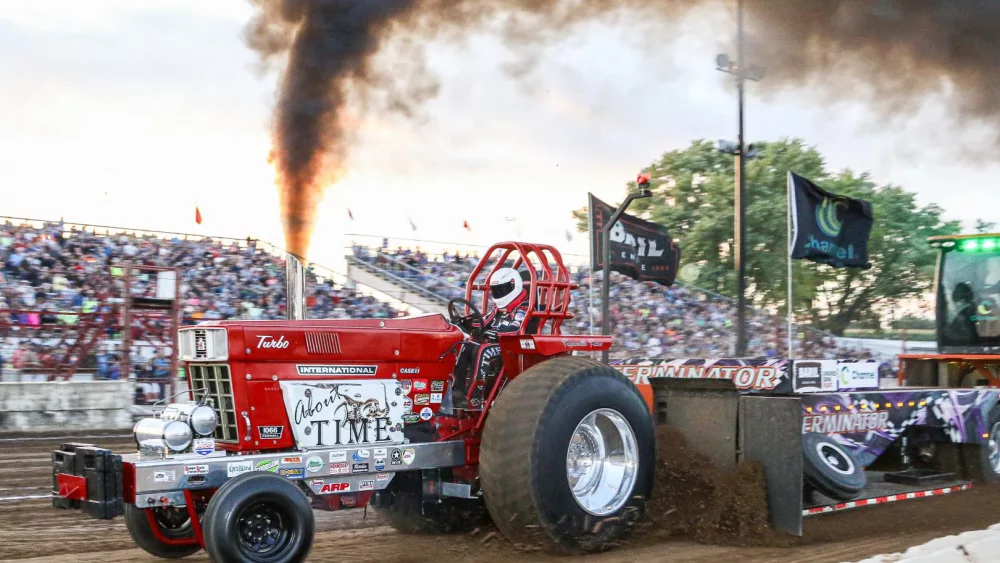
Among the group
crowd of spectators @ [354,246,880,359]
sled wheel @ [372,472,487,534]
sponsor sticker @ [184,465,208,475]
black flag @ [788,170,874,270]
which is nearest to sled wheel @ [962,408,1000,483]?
sled wheel @ [372,472,487,534]

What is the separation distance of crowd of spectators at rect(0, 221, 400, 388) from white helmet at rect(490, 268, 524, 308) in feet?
28.5

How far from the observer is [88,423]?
14312 mm

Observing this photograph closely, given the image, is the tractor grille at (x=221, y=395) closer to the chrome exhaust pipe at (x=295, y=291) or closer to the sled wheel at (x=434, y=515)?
the sled wheel at (x=434, y=515)

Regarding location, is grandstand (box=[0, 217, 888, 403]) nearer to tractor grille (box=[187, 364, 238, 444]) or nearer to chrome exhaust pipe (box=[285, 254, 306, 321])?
chrome exhaust pipe (box=[285, 254, 306, 321])

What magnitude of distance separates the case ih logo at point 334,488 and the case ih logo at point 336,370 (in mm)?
625

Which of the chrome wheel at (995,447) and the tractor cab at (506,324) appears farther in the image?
the chrome wheel at (995,447)

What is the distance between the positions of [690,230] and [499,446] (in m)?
25.9

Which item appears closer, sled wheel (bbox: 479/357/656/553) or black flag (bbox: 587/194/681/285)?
sled wheel (bbox: 479/357/656/553)

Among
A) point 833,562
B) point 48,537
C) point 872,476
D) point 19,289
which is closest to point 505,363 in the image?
point 833,562

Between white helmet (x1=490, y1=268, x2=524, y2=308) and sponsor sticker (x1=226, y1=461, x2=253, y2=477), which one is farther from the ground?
white helmet (x1=490, y1=268, x2=524, y2=308)

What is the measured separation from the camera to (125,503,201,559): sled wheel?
215 inches

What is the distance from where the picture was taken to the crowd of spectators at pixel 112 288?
14500 millimetres

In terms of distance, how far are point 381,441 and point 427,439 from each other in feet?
1.15

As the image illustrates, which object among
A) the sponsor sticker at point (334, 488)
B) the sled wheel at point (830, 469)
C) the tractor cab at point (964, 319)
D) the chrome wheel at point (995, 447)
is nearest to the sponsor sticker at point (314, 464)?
the sponsor sticker at point (334, 488)
